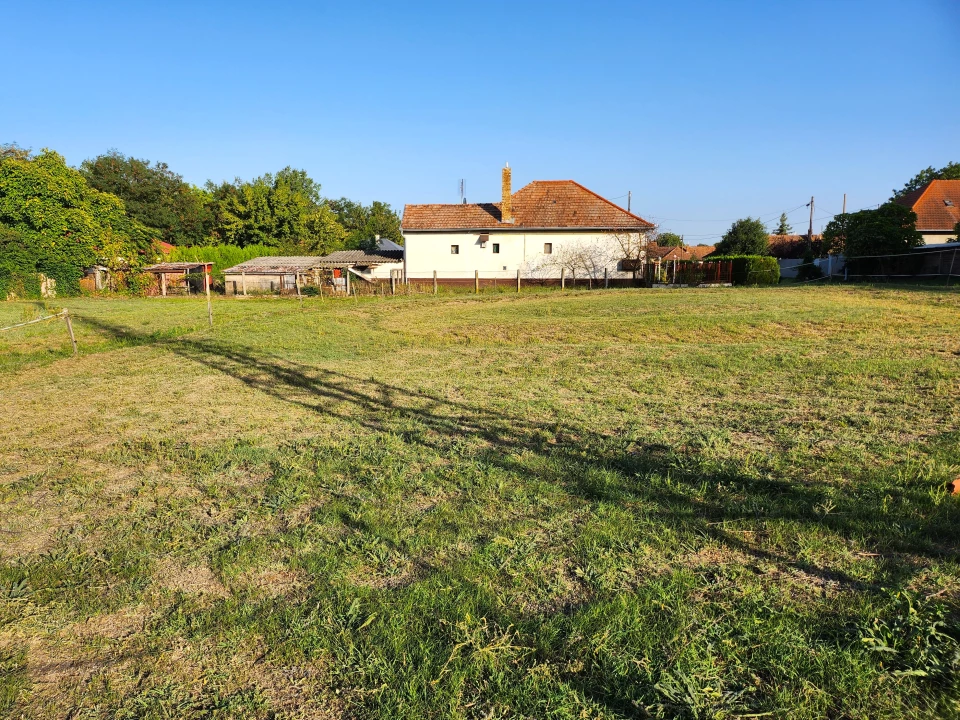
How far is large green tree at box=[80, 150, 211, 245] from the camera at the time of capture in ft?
173

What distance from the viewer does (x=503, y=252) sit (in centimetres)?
3553

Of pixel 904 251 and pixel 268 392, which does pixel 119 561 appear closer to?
pixel 268 392

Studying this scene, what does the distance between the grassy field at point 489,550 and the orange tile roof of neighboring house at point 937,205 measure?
119ft

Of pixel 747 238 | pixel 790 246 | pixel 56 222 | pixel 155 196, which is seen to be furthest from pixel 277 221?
pixel 790 246

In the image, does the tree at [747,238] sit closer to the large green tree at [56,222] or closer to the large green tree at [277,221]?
the large green tree at [277,221]

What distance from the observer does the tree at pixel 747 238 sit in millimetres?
42094

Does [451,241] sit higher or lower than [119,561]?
higher

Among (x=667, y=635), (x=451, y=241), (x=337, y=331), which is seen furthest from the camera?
(x=451, y=241)

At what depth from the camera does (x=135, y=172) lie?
179 feet

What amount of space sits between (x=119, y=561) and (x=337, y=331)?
1160 centimetres

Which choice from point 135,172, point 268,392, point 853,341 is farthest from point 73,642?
point 135,172

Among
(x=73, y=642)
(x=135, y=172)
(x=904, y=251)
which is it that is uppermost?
(x=135, y=172)

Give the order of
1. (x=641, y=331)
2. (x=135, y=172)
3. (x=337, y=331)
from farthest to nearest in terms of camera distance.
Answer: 1. (x=135, y=172)
2. (x=337, y=331)
3. (x=641, y=331)

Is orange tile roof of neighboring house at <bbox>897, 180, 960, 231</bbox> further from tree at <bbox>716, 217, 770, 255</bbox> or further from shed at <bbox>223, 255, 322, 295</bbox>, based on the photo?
shed at <bbox>223, 255, 322, 295</bbox>
